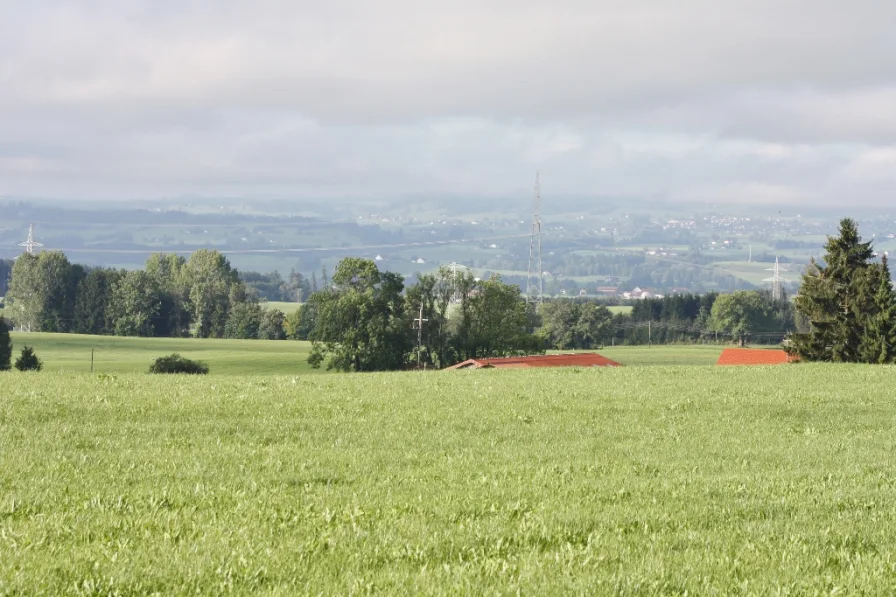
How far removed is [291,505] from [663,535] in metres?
4.71

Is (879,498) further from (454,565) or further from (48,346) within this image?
(48,346)

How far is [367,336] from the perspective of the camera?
109750 mm

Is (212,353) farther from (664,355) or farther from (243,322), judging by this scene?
(664,355)

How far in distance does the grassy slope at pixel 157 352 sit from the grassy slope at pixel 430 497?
9194cm

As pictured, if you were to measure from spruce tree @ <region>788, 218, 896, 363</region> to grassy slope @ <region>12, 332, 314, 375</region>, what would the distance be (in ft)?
220

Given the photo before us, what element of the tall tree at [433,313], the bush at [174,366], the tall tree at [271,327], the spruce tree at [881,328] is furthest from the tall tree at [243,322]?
the spruce tree at [881,328]

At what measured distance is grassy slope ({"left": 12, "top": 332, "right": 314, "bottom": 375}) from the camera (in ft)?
396

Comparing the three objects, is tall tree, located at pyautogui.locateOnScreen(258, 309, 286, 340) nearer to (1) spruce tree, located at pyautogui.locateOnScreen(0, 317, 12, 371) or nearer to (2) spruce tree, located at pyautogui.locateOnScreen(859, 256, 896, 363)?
(1) spruce tree, located at pyautogui.locateOnScreen(0, 317, 12, 371)

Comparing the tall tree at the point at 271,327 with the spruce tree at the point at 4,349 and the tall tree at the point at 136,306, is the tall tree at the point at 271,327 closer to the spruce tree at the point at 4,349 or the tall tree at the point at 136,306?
the tall tree at the point at 136,306

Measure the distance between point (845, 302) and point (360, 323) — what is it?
186 feet

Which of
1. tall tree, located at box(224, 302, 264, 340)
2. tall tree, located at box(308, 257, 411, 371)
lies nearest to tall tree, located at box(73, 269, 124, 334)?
tall tree, located at box(224, 302, 264, 340)

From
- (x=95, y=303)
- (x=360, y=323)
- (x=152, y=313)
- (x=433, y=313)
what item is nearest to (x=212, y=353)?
(x=360, y=323)

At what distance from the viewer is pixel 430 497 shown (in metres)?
13.4

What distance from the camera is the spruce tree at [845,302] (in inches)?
2574
